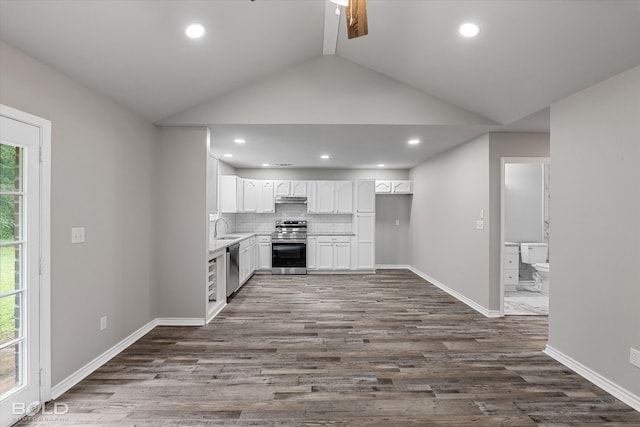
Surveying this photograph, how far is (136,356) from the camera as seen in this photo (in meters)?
3.13

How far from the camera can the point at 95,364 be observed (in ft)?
9.37

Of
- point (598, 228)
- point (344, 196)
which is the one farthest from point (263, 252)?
point (598, 228)

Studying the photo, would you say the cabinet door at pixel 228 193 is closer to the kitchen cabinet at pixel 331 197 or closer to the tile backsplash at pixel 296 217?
the tile backsplash at pixel 296 217

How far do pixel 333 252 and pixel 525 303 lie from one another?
369 centimetres

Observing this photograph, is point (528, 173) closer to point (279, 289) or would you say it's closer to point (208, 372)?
point (279, 289)

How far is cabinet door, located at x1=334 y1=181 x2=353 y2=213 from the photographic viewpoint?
7.39 metres

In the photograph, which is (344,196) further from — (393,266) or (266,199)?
(393,266)

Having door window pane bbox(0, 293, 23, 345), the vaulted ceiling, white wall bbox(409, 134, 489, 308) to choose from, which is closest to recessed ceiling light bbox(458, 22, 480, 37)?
the vaulted ceiling

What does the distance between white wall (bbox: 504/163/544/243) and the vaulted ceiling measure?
2377 millimetres

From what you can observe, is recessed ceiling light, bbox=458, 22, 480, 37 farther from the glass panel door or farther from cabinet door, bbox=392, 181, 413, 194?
cabinet door, bbox=392, 181, 413, 194

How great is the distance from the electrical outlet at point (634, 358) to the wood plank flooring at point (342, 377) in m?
0.33

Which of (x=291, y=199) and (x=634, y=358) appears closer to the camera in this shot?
(x=634, y=358)

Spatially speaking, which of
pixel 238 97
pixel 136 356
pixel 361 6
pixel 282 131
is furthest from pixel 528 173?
pixel 136 356

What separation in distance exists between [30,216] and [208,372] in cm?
179
